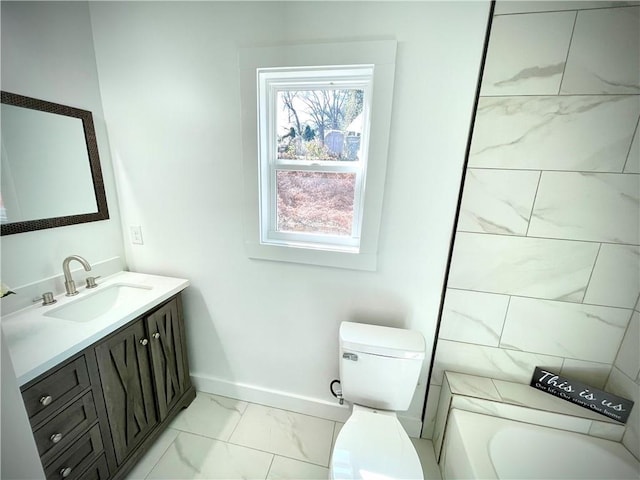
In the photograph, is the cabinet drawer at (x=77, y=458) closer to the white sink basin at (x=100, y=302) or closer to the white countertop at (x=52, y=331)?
the white countertop at (x=52, y=331)

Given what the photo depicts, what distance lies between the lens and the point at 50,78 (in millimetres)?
1243

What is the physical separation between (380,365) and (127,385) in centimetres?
120

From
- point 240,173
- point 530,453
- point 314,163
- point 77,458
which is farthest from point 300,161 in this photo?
point 530,453

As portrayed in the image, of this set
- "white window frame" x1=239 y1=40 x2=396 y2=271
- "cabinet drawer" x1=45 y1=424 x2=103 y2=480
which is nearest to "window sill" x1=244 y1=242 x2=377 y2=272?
"white window frame" x1=239 y1=40 x2=396 y2=271

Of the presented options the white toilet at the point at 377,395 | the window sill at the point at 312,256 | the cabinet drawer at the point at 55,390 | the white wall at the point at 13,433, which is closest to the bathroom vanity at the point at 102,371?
the cabinet drawer at the point at 55,390

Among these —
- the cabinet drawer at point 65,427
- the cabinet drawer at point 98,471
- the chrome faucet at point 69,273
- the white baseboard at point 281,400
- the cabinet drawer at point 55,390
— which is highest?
the chrome faucet at point 69,273

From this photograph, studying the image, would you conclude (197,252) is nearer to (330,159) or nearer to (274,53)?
(330,159)

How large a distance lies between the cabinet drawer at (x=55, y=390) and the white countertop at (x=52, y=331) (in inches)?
1.9

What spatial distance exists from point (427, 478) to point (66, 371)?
1.71m

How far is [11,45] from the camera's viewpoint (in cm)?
110

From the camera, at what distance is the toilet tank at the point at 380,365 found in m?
1.20

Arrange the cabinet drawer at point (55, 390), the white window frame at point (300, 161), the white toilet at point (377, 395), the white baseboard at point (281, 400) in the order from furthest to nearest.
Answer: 1. the white baseboard at point (281, 400)
2. the white window frame at point (300, 161)
3. the white toilet at point (377, 395)
4. the cabinet drawer at point (55, 390)

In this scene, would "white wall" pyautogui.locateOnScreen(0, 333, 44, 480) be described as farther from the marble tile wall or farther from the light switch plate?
the marble tile wall

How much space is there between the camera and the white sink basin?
4.19ft
